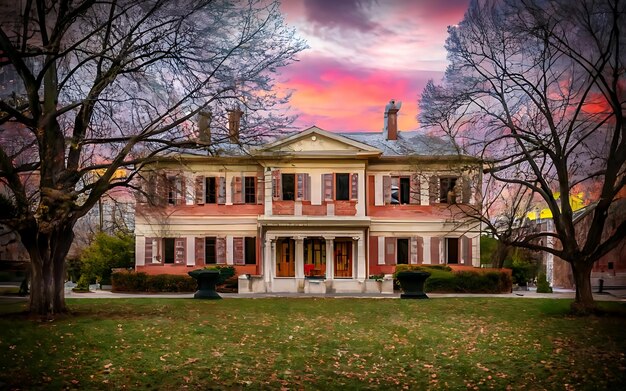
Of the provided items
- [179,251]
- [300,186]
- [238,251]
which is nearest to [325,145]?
[300,186]

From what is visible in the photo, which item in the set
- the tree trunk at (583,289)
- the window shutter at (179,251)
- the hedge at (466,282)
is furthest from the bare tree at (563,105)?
the window shutter at (179,251)

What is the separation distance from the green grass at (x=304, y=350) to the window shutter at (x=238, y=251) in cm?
1608

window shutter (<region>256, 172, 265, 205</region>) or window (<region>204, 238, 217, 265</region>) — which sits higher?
window shutter (<region>256, 172, 265, 205</region>)

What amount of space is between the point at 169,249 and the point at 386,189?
11211 mm

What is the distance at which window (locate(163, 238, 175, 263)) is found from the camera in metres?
33.3

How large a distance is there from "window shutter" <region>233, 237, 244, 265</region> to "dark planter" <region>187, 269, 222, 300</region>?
11.1 metres

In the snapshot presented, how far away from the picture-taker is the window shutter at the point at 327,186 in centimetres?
3297

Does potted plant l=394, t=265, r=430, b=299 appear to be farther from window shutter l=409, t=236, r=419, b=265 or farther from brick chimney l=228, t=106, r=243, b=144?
window shutter l=409, t=236, r=419, b=265

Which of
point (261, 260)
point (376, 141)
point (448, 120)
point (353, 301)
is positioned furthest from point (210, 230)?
point (448, 120)

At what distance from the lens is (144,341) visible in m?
12.4

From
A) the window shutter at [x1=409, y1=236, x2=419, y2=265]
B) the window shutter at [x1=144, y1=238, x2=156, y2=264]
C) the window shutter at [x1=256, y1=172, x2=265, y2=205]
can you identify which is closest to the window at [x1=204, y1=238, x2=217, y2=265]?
the window shutter at [x1=144, y1=238, x2=156, y2=264]

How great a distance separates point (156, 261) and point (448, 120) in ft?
64.7

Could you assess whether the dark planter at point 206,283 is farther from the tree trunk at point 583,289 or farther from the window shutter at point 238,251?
the window shutter at point 238,251

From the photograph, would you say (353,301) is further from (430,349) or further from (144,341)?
(144,341)
